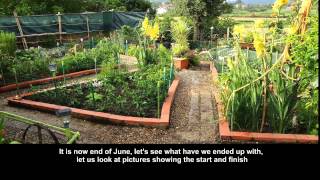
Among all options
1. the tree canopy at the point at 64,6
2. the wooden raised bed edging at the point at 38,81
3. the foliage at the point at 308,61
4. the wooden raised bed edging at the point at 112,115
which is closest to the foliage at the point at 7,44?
the wooden raised bed edging at the point at 38,81

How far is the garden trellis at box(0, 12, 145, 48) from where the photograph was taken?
594 inches

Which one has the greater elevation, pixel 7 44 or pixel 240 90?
pixel 7 44

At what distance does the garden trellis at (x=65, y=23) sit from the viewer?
15094mm

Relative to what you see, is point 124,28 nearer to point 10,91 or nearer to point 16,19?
point 16,19

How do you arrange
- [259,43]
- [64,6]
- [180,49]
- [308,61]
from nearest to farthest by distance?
[308,61], [259,43], [180,49], [64,6]

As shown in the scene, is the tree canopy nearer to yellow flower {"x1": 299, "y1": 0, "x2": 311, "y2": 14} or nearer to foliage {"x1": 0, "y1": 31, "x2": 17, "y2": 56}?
foliage {"x1": 0, "y1": 31, "x2": 17, "y2": 56}

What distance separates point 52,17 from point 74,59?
6777 millimetres

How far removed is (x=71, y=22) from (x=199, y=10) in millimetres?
5692

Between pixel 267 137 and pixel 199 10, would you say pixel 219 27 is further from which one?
pixel 267 137

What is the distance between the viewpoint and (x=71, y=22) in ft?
55.2

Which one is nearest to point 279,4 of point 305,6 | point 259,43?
point 305,6

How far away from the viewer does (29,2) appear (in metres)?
19.2
